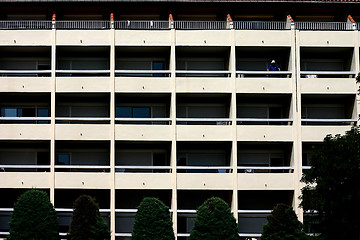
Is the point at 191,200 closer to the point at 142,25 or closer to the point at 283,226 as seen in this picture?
the point at 283,226

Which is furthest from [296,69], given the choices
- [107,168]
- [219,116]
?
[107,168]

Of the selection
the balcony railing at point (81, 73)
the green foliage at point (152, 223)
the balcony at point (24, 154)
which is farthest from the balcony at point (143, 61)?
the green foliage at point (152, 223)

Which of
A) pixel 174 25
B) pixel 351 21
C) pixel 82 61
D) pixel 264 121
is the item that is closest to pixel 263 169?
pixel 264 121

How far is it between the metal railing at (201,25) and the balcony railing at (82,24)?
5.67 metres

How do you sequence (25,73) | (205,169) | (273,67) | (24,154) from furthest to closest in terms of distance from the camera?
(24,154), (25,73), (273,67), (205,169)

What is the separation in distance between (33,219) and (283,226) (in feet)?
53.4

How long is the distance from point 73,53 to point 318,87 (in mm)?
18841

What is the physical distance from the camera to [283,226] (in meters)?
38.9

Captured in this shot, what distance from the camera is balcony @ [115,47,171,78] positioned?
4972 cm

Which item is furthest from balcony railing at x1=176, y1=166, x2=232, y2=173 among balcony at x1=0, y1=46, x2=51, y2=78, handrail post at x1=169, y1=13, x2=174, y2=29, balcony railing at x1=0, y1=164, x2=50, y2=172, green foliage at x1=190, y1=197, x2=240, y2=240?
balcony at x1=0, y1=46, x2=51, y2=78

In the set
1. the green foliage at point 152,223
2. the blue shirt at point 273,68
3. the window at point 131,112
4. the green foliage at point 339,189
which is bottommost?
the green foliage at point 152,223

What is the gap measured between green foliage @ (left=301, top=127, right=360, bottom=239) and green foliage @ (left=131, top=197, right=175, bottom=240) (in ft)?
37.0

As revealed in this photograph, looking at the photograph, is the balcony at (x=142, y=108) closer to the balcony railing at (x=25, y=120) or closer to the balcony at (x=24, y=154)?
the balcony railing at (x=25, y=120)

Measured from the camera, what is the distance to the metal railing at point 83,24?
49969 mm
